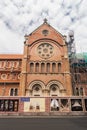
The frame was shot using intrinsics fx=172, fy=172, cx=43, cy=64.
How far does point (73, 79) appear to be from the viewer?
117 feet

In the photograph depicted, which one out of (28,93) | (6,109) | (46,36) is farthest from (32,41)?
(6,109)

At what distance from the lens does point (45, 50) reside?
3372 centimetres

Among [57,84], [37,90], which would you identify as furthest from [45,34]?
[37,90]

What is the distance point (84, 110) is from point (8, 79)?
18858mm

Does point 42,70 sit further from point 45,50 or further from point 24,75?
point 45,50

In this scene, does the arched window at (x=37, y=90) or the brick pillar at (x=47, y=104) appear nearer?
the brick pillar at (x=47, y=104)

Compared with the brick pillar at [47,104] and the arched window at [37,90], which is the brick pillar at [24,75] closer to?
the arched window at [37,90]

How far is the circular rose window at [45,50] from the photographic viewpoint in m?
33.3

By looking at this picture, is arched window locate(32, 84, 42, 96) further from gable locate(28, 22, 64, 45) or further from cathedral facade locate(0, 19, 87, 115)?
gable locate(28, 22, 64, 45)

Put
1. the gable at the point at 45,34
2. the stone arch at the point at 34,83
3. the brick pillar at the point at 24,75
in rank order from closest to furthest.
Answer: the brick pillar at the point at 24,75 < the stone arch at the point at 34,83 < the gable at the point at 45,34

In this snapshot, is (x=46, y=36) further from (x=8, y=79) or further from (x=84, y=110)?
(x=84, y=110)

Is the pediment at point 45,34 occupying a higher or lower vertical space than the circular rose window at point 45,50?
higher

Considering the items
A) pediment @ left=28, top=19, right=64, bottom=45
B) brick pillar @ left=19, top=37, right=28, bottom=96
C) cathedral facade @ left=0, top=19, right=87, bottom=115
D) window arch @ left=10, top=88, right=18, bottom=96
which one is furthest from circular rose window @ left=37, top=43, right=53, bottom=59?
window arch @ left=10, top=88, right=18, bottom=96

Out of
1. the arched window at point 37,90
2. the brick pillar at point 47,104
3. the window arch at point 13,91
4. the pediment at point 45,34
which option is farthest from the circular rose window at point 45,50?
the brick pillar at point 47,104
